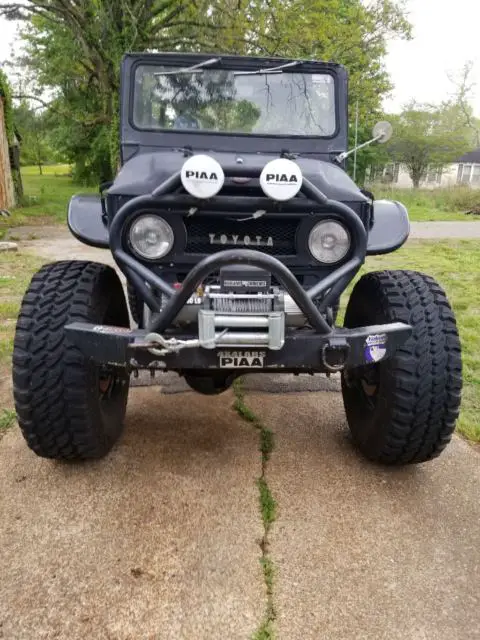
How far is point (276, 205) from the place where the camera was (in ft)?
7.70

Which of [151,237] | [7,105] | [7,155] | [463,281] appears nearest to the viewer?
[151,237]

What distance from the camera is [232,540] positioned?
232 cm

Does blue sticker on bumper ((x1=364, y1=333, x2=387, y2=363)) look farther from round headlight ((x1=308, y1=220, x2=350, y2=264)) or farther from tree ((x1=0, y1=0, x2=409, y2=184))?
tree ((x1=0, y1=0, x2=409, y2=184))

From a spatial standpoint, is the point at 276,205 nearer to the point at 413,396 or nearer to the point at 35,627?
the point at 413,396

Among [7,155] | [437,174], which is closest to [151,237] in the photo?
[7,155]

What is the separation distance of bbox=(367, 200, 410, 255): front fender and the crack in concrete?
1.14 m

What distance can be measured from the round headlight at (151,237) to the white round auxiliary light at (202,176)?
31 cm

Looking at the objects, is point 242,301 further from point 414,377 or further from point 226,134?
point 226,134

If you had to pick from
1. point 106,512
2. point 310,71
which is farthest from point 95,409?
point 310,71

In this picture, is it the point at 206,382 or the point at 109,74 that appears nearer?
the point at 206,382

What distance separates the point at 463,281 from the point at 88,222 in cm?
575

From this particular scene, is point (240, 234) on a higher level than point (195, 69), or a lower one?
lower

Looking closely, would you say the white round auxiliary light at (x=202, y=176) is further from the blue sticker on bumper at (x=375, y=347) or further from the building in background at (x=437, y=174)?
the building in background at (x=437, y=174)

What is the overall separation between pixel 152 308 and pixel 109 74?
1439cm
